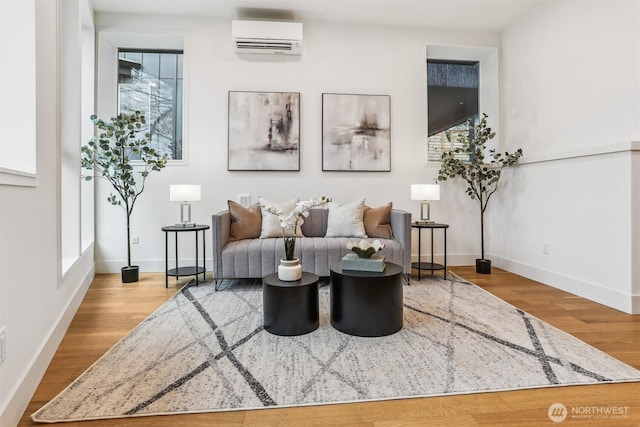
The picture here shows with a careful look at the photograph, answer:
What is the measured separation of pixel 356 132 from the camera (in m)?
→ 3.99

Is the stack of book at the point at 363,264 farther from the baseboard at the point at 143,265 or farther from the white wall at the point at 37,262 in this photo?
the baseboard at the point at 143,265

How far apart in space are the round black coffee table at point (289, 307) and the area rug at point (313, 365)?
0.22 ft

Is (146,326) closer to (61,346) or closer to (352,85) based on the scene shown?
(61,346)

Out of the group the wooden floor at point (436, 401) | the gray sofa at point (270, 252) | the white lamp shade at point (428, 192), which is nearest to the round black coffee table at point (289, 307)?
the wooden floor at point (436, 401)

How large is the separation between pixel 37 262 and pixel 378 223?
9.16ft

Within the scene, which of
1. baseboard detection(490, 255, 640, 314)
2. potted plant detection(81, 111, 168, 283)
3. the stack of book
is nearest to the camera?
the stack of book

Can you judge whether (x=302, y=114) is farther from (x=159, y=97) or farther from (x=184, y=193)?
(x=159, y=97)

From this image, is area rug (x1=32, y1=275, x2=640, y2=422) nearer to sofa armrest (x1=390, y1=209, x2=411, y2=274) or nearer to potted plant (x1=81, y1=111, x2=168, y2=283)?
sofa armrest (x1=390, y1=209, x2=411, y2=274)

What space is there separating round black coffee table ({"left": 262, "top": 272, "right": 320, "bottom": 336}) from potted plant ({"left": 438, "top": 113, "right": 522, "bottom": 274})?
102 inches

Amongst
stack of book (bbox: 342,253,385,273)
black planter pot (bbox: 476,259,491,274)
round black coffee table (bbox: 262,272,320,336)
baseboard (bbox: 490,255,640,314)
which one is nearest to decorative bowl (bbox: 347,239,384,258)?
stack of book (bbox: 342,253,385,273)

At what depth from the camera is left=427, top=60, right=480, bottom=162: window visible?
4316 mm

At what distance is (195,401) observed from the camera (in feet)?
4.63

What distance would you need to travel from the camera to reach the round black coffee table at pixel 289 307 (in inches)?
80.7

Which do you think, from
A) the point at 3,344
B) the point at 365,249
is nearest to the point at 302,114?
the point at 365,249
